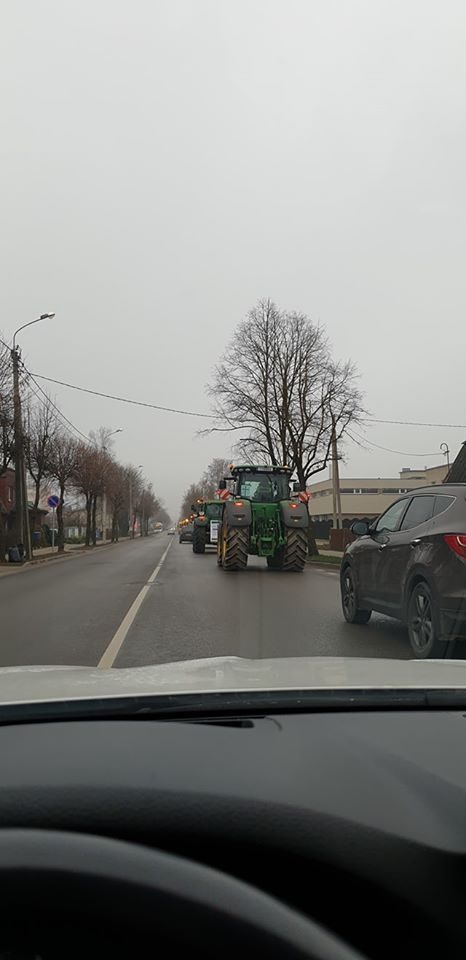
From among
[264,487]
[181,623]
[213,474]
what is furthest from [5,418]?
[213,474]

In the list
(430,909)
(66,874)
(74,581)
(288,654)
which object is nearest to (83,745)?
(66,874)

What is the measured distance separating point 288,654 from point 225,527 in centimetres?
1274

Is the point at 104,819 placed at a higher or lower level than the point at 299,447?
lower

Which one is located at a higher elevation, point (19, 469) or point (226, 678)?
point (19, 469)

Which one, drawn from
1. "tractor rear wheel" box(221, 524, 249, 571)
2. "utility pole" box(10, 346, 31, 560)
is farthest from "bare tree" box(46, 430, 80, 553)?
"tractor rear wheel" box(221, 524, 249, 571)

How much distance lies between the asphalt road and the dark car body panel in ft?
1.88

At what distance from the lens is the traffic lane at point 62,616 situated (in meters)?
7.85

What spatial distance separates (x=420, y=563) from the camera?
7.02 meters

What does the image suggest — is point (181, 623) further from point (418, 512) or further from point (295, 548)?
point (295, 548)

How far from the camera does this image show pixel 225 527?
20.3 meters

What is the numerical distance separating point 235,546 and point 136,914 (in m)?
18.2

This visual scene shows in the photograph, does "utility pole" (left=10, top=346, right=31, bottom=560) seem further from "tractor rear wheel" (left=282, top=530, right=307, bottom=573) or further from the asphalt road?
"tractor rear wheel" (left=282, top=530, right=307, bottom=573)

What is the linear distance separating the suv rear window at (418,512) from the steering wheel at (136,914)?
20.1ft

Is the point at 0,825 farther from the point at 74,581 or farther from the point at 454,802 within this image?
the point at 74,581
